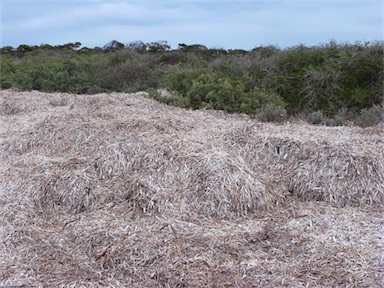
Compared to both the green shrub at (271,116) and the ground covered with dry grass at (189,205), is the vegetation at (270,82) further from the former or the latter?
the ground covered with dry grass at (189,205)

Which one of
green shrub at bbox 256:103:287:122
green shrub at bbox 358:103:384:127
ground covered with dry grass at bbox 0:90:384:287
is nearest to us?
ground covered with dry grass at bbox 0:90:384:287

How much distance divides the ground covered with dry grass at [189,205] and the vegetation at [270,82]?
205 cm

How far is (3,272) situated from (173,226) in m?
1.24

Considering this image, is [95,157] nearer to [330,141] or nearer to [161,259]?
[161,259]

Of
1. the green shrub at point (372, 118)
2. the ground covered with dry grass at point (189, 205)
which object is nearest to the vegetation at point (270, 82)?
the green shrub at point (372, 118)

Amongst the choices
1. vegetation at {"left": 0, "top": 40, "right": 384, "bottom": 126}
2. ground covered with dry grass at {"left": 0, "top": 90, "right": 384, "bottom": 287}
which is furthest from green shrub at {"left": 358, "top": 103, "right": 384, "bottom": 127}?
ground covered with dry grass at {"left": 0, "top": 90, "right": 384, "bottom": 287}

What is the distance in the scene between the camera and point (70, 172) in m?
4.43

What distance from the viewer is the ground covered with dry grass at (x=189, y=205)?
3.24 m

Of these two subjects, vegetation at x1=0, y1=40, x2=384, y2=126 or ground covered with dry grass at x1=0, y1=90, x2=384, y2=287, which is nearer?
ground covered with dry grass at x1=0, y1=90, x2=384, y2=287

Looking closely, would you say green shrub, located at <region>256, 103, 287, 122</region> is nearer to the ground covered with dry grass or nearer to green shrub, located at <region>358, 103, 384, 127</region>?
the ground covered with dry grass

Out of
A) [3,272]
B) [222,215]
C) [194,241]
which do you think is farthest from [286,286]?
[3,272]

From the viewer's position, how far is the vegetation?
7.93 meters

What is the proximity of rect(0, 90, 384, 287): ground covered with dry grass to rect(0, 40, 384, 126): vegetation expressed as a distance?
205cm

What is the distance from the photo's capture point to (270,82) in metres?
9.99
